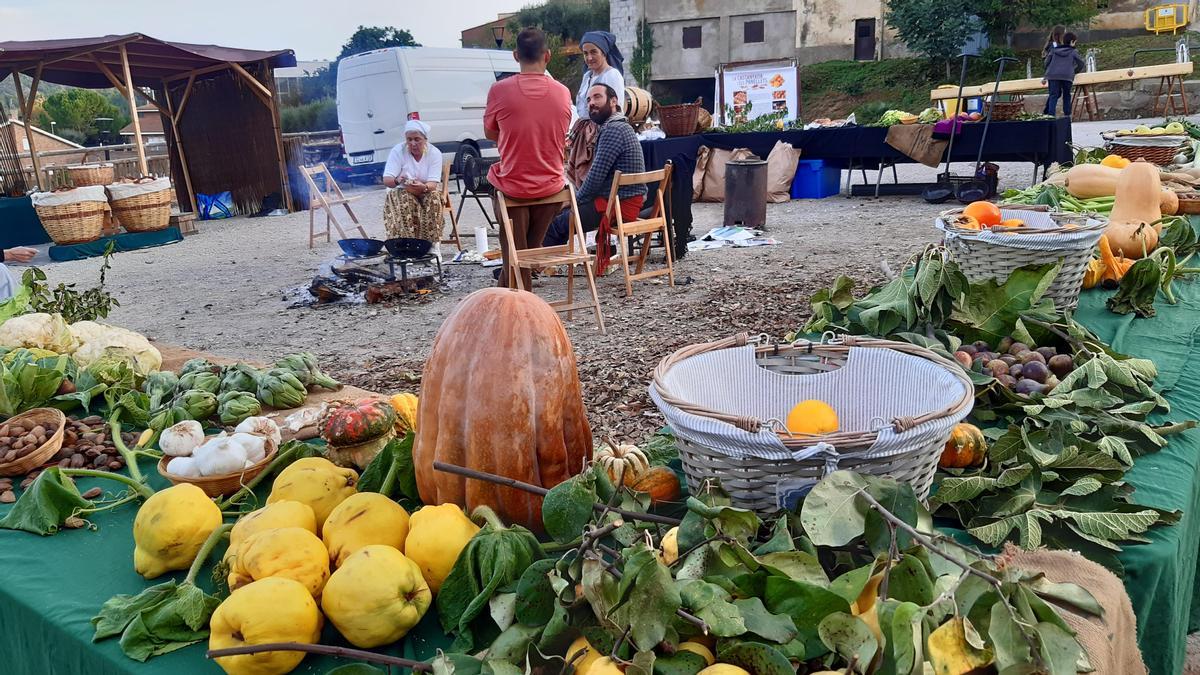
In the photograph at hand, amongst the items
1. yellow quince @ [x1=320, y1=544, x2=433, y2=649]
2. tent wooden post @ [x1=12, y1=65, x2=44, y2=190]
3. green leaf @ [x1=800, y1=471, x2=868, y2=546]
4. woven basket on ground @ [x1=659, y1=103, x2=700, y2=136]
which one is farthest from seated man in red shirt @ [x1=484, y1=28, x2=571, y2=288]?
tent wooden post @ [x1=12, y1=65, x2=44, y2=190]

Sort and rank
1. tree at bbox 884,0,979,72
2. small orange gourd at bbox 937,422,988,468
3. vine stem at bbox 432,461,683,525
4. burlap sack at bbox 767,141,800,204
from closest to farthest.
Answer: vine stem at bbox 432,461,683,525, small orange gourd at bbox 937,422,988,468, burlap sack at bbox 767,141,800,204, tree at bbox 884,0,979,72

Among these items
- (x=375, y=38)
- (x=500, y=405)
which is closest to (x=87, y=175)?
(x=500, y=405)

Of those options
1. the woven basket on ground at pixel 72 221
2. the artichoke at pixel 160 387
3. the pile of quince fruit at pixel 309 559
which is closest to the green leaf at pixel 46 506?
the pile of quince fruit at pixel 309 559

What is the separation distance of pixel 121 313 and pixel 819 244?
7079mm

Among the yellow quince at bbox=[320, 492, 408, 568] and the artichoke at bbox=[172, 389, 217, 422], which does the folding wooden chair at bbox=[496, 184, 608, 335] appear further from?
the yellow quince at bbox=[320, 492, 408, 568]

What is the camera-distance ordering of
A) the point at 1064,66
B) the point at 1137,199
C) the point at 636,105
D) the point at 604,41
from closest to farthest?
the point at 1137,199 → the point at 604,41 → the point at 636,105 → the point at 1064,66

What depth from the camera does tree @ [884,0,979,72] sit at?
27438mm

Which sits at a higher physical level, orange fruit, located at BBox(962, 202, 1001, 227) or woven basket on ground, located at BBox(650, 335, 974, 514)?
orange fruit, located at BBox(962, 202, 1001, 227)

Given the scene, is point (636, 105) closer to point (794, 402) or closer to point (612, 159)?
point (612, 159)

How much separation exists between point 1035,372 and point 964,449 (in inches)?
22.1

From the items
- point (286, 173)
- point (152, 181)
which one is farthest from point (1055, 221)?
point (286, 173)

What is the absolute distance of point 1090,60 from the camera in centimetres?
1814

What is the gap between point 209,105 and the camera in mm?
14898

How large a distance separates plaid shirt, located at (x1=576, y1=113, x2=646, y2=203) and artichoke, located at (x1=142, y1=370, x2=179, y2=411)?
15.1 ft
